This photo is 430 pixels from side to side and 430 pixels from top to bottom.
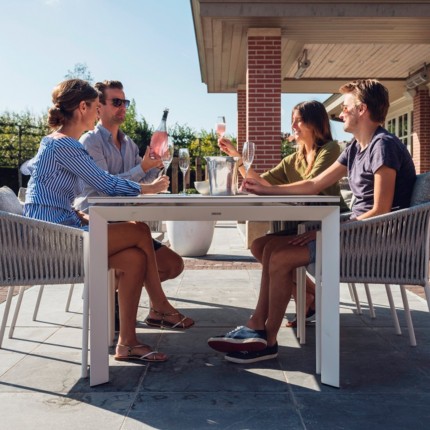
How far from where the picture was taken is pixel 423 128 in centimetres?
1230

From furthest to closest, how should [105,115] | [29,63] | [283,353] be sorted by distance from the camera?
[29,63]
[105,115]
[283,353]

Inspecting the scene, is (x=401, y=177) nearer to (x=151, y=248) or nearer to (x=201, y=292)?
(x=151, y=248)

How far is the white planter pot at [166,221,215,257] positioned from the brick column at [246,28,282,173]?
1465mm

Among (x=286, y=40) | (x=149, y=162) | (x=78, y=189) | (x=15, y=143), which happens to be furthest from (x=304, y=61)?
(x=15, y=143)

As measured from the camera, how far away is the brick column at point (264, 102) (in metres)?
7.73

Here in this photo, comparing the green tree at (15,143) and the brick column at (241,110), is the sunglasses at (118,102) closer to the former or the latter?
the brick column at (241,110)

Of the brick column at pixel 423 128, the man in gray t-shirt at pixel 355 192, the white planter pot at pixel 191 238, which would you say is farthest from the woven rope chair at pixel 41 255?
the brick column at pixel 423 128

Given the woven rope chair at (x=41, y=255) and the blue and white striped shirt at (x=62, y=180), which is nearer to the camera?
the woven rope chair at (x=41, y=255)

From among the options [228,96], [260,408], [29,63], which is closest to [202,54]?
[228,96]

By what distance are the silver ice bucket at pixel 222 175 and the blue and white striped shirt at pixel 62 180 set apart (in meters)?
0.38

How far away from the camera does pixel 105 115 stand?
3559 mm

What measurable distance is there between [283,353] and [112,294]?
1044 millimetres

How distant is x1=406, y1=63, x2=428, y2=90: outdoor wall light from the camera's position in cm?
1095

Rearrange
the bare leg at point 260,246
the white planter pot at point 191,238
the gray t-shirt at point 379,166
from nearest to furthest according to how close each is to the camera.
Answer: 1. the gray t-shirt at point 379,166
2. the bare leg at point 260,246
3. the white planter pot at point 191,238
